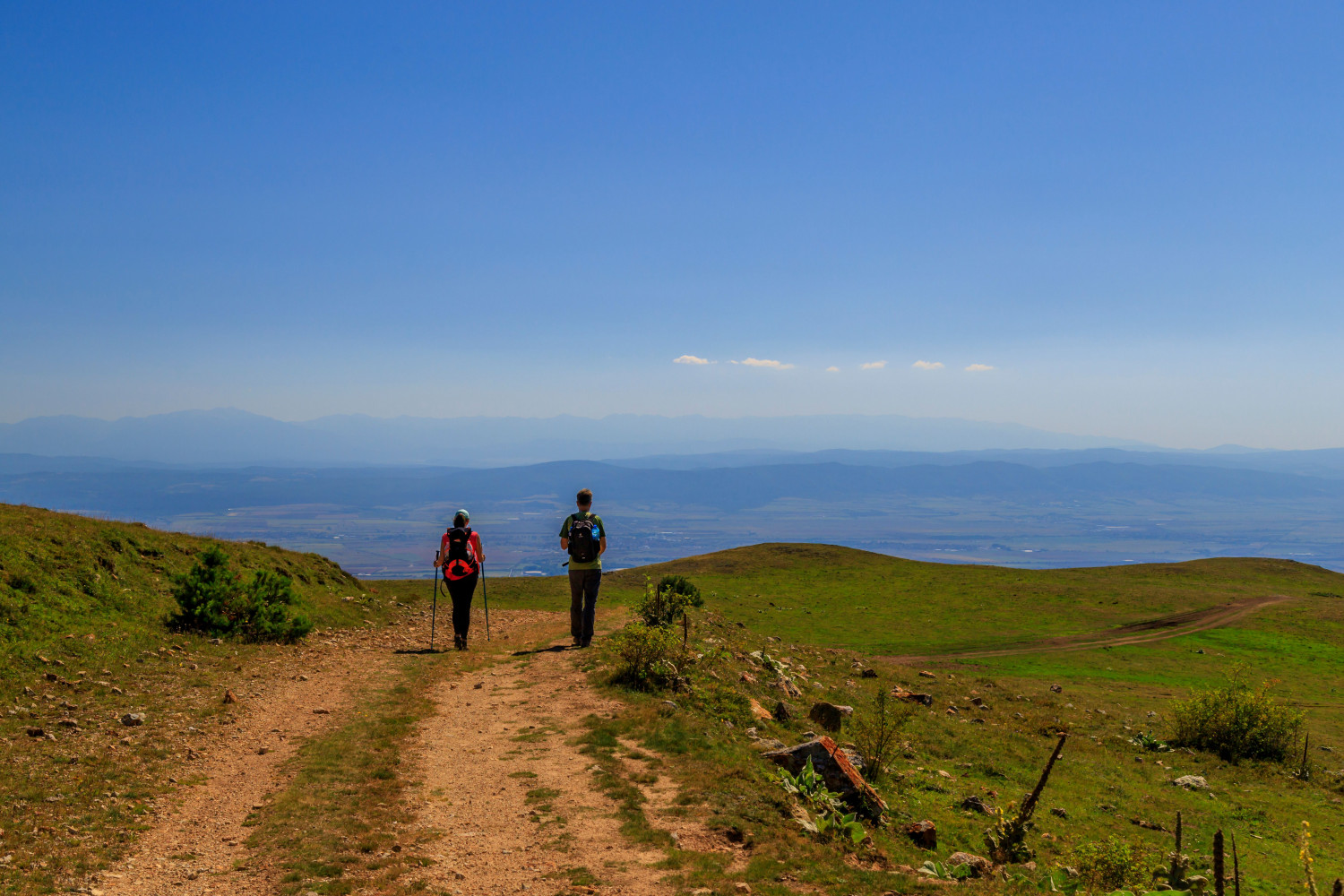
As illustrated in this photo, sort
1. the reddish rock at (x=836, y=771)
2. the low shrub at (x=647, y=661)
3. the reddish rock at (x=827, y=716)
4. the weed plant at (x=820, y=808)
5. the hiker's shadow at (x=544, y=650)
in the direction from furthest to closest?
the hiker's shadow at (x=544, y=650) < the reddish rock at (x=827, y=716) < the low shrub at (x=647, y=661) < the reddish rock at (x=836, y=771) < the weed plant at (x=820, y=808)

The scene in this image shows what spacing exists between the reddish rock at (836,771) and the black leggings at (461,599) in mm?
9816

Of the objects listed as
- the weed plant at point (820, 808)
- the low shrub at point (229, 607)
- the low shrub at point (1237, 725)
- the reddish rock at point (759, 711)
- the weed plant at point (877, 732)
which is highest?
the low shrub at point (229, 607)

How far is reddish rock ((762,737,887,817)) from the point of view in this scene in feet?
32.7

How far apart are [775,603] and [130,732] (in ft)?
132

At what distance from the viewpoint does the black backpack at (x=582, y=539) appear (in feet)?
54.1

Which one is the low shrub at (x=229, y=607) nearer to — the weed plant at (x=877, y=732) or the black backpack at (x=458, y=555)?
the black backpack at (x=458, y=555)

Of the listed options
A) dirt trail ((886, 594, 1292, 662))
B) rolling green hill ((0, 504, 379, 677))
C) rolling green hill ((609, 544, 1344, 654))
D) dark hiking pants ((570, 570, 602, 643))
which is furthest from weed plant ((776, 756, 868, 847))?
rolling green hill ((609, 544, 1344, 654))

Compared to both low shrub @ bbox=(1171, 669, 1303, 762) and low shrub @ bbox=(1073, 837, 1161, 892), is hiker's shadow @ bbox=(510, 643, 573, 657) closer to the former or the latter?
low shrub @ bbox=(1073, 837, 1161, 892)

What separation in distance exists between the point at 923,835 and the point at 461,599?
40.1 ft

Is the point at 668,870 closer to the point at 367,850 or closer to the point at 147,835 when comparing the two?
the point at 367,850

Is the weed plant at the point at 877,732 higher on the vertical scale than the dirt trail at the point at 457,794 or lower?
lower

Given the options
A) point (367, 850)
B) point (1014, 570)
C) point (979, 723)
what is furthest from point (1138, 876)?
point (1014, 570)

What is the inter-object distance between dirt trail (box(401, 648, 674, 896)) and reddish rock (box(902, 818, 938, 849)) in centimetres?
431

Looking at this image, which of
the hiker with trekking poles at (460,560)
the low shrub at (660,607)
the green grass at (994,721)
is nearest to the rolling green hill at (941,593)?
the green grass at (994,721)
